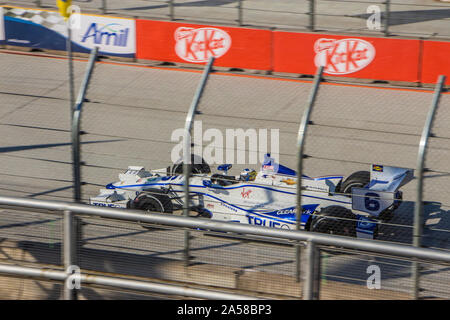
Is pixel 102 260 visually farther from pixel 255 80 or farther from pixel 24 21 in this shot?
pixel 24 21

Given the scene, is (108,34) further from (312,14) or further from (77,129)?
(77,129)

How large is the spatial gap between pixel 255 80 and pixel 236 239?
9.93m

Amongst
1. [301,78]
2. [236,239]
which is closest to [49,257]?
[236,239]

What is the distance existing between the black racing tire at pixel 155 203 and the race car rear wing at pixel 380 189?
2114mm

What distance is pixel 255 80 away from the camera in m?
14.5

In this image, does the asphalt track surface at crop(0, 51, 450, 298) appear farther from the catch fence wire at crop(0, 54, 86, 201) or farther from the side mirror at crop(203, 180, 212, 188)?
the side mirror at crop(203, 180, 212, 188)

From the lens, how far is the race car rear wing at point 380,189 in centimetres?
762

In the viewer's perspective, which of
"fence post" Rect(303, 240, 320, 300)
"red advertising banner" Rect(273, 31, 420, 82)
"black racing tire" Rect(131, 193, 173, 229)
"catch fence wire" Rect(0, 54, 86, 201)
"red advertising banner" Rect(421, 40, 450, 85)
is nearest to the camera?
"fence post" Rect(303, 240, 320, 300)

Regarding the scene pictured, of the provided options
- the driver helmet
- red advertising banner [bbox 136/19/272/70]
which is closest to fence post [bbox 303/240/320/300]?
the driver helmet

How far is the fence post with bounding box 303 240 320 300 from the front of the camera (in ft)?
14.0

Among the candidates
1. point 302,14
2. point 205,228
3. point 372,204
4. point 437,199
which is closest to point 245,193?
point 372,204

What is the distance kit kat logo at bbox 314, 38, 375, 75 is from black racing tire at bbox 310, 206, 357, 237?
6745 millimetres

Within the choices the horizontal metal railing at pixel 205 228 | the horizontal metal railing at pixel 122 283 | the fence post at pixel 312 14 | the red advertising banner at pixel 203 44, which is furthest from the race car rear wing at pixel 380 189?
the red advertising banner at pixel 203 44

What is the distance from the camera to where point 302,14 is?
17.3 metres
